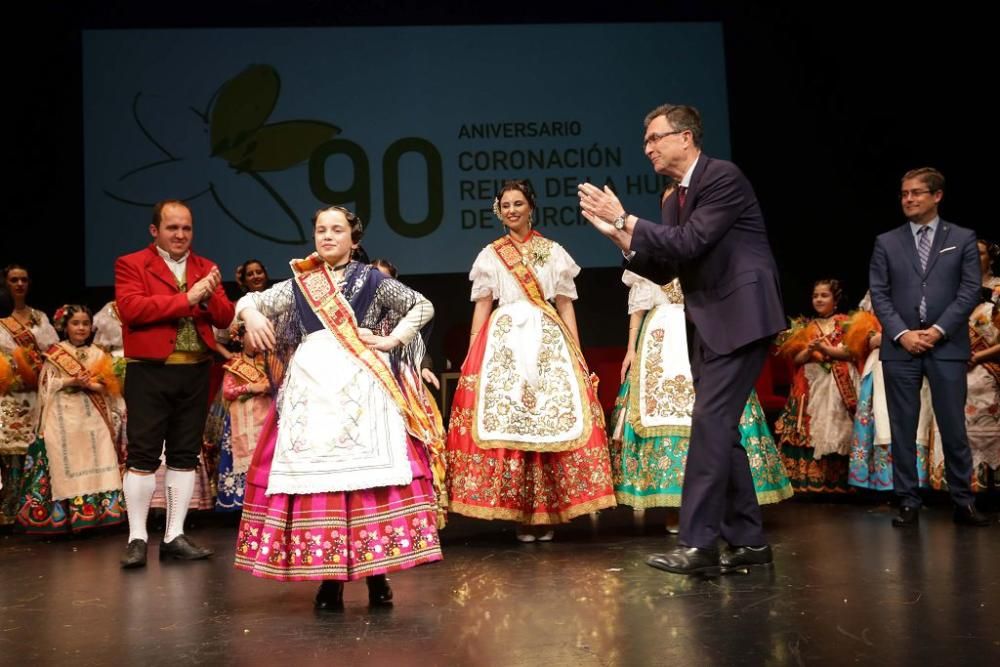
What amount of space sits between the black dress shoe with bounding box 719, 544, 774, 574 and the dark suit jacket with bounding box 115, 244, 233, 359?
238 centimetres

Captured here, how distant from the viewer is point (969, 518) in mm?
4430

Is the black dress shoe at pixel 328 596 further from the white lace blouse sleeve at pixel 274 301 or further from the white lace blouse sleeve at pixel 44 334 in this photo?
the white lace blouse sleeve at pixel 44 334

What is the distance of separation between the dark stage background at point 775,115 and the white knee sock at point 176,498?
9.71 ft

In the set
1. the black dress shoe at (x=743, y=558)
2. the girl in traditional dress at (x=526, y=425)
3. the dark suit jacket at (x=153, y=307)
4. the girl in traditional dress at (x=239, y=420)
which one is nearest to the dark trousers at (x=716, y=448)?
the black dress shoe at (x=743, y=558)

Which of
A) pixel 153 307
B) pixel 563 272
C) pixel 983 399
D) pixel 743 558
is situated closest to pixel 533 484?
pixel 563 272

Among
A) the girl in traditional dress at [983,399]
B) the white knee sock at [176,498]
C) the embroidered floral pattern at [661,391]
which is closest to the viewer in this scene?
the white knee sock at [176,498]

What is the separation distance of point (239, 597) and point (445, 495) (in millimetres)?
1556

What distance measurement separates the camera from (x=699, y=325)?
10.9ft

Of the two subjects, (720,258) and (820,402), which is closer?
(720,258)

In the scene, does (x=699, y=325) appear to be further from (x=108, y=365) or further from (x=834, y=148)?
(x=834, y=148)

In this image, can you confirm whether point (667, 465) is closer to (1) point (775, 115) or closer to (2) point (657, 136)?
(2) point (657, 136)

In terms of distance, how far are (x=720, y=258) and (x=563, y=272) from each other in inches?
59.0

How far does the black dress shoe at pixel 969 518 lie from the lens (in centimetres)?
441

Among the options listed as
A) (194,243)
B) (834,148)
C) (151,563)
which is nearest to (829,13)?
(834,148)
